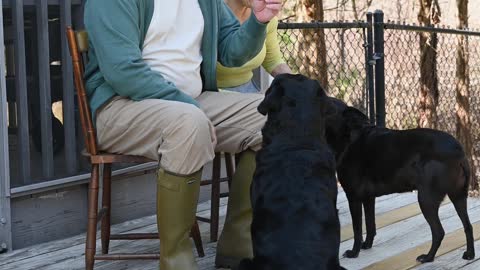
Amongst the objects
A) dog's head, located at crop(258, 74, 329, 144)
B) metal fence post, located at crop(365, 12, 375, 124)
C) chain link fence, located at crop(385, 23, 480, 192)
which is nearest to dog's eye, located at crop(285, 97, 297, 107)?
dog's head, located at crop(258, 74, 329, 144)

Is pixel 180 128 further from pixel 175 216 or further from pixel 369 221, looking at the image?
pixel 369 221

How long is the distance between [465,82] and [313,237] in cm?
547

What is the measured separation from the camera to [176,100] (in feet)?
10.1

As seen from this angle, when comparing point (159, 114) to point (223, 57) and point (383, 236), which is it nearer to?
point (223, 57)

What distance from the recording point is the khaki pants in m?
2.91

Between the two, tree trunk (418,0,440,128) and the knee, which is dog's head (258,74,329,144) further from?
tree trunk (418,0,440,128)

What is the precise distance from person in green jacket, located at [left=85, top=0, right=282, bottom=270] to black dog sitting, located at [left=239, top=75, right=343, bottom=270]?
0.85ft

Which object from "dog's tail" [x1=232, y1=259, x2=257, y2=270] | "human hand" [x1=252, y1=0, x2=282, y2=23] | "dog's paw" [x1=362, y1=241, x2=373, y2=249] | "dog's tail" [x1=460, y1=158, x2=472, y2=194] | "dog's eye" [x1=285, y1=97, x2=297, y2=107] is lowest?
"dog's paw" [x1=362, y1=241, x2=373, y2=249]

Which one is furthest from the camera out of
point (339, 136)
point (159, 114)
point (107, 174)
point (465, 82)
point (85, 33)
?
point (465, 82)

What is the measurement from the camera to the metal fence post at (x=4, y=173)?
3.56 meters

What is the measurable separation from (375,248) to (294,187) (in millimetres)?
1265

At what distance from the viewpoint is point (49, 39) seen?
152 inches

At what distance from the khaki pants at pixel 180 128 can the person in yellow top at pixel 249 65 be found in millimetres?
306

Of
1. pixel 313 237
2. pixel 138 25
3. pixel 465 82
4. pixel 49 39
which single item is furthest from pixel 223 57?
pixel 465 82
